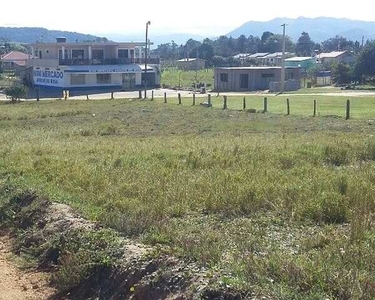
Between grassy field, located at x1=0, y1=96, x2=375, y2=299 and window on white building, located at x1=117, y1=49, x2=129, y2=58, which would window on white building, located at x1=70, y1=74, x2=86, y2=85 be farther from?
grassy field, located at x1=0, y1=96, x2=375, y2=299

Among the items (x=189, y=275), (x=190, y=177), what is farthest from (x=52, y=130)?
(x=189, y=275)

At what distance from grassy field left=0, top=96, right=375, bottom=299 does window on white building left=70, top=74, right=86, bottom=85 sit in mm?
54906

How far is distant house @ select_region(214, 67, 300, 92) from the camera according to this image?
236ft

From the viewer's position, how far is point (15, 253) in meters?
9.27

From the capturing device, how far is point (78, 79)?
7362cm

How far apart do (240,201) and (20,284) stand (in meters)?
3.54

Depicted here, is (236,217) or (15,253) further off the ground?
(236,217)

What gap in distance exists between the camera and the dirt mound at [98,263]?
6770mm

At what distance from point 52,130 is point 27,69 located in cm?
5717

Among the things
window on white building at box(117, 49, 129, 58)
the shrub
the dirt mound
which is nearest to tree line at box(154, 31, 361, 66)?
window on white building at box(117, 49, 129, 58)

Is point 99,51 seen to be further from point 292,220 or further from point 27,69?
point 292,220

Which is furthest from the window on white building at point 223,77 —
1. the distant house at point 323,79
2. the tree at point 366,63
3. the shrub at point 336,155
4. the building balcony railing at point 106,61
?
the shrub at point 336,155

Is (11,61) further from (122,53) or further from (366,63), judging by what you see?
(366,63)

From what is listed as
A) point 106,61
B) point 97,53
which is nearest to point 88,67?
point 106,61
